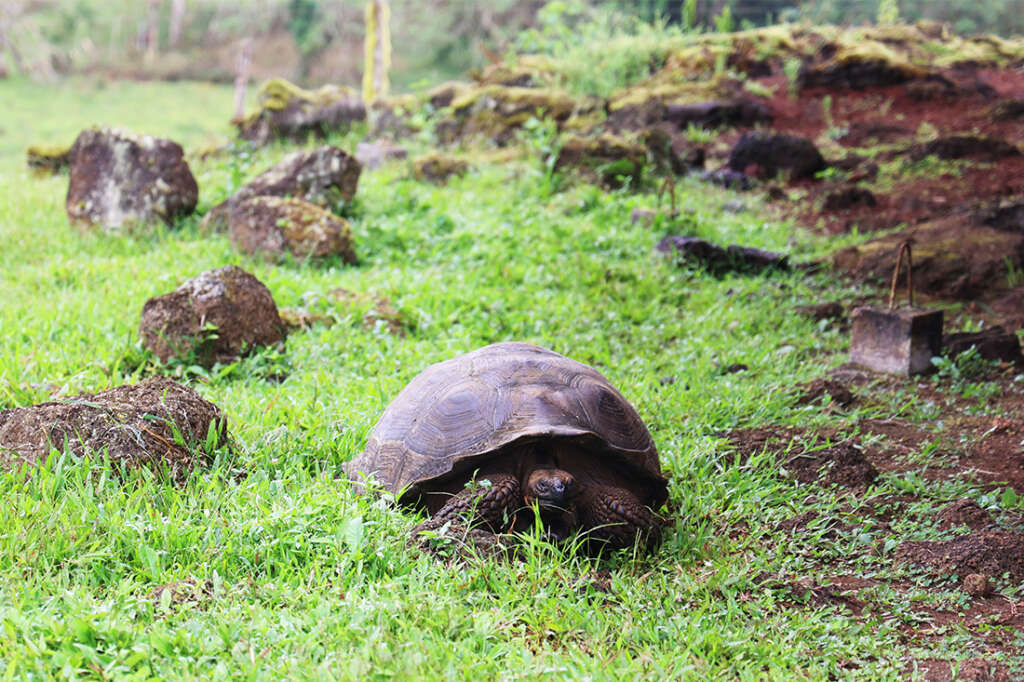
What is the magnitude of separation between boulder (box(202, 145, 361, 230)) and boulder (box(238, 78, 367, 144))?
13.2ft

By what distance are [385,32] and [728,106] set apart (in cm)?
942

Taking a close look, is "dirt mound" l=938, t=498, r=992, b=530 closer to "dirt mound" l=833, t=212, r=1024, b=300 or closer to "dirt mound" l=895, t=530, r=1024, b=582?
"dirt mound" l=895, t=530, r=1024, b=582

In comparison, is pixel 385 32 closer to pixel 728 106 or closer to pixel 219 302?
pixel 728 106

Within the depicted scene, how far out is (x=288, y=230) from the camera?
667 centimetres

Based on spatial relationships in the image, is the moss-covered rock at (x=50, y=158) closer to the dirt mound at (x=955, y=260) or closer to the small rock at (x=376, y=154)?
the small rock at (x=376, y=154)

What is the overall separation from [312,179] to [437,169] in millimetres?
2025

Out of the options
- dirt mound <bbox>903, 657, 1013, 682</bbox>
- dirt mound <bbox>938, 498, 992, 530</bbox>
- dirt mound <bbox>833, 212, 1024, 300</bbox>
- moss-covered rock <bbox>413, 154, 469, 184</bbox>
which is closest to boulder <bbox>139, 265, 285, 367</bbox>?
dirt mound <bbox>938, 498, 992, 530</bbox>

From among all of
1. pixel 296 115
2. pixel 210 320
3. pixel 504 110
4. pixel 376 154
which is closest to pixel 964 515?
pixel 210 320

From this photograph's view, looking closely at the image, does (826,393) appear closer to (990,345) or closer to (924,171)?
(990,345)

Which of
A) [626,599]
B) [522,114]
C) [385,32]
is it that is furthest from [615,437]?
[385,32]

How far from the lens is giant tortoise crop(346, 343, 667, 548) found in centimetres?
290

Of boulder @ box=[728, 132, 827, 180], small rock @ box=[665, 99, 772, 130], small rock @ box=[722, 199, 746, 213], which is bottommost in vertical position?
small rock @ box=[722, 199, 746, 213]

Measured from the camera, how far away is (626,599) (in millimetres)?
2701

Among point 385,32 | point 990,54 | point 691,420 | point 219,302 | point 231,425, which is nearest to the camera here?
point 231,425
